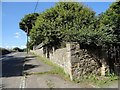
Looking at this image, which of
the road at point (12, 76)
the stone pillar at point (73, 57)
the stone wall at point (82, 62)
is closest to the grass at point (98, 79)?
the stone wall at point (82, 62)

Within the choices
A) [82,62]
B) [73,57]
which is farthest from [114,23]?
[73,57]

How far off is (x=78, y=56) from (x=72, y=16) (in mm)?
7269

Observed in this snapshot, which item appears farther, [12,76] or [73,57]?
[12,76]

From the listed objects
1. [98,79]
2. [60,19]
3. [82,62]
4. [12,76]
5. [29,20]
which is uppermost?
[29,20]

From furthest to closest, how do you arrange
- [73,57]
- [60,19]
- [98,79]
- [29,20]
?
[29,20] → [60,19] → [73,57] → [98,79]

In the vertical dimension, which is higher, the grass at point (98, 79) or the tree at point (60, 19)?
the tree at point (60, 19)

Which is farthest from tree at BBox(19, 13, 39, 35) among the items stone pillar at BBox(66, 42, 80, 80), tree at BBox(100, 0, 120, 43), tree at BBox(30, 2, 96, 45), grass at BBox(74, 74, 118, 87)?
grass at BBox(74, 74, 118, 87)

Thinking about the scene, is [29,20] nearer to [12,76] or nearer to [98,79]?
[12,76]

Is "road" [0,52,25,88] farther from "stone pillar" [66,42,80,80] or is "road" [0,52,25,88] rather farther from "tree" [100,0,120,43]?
"tree" [100,0,120,43]

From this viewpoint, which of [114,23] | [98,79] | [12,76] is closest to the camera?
[98,79]

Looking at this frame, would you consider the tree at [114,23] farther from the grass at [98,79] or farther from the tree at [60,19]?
the tree at [60,19]

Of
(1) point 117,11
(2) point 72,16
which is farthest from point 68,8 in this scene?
(1) point 117,11

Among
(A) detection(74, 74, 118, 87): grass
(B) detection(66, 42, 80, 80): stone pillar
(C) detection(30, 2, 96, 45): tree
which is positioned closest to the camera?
(A) detection(74, 74, 118, 87): grass

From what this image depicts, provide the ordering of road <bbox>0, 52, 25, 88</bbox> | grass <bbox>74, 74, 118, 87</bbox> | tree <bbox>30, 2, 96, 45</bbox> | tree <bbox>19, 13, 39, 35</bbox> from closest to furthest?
grass <bbox>74, 74, 118, 87</bbox> → road <bbox>0, 52, 25, 88</bbox> → tree <bbox>30, 2, 96, 45</bbox> → tree <bbox>19, 13, 39, 35</bbox>
